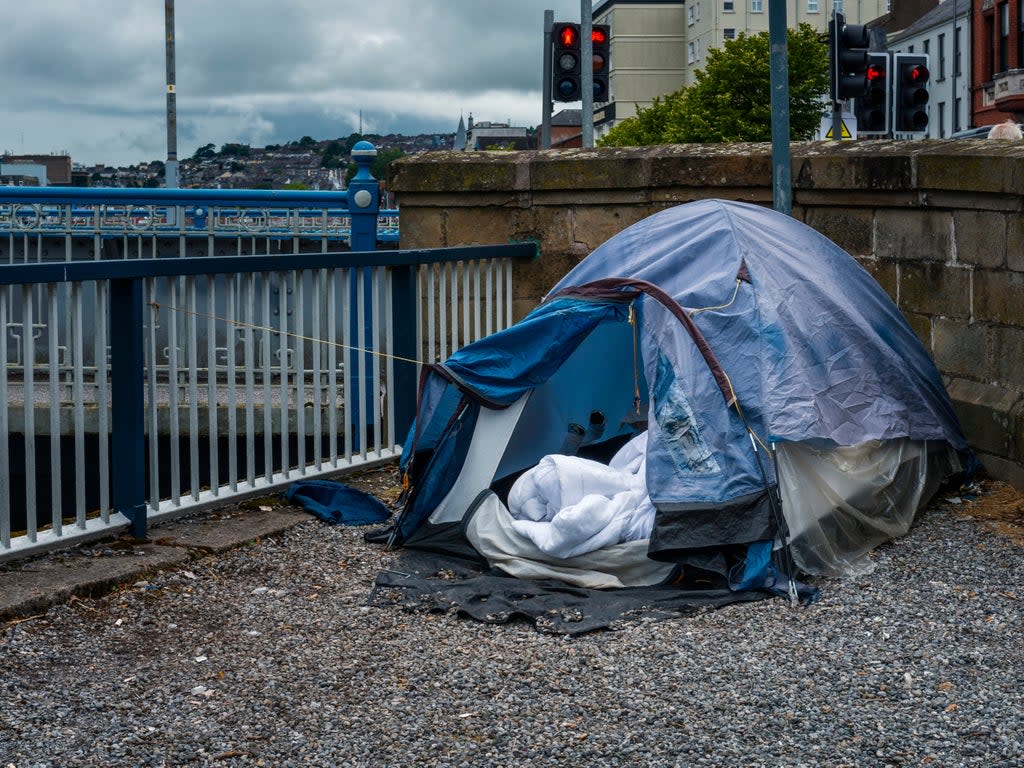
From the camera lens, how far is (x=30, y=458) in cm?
574

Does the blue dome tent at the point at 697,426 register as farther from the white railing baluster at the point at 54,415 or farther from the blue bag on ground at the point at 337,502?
the white railing baluster at the point at 54,415

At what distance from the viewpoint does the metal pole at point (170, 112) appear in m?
28.5

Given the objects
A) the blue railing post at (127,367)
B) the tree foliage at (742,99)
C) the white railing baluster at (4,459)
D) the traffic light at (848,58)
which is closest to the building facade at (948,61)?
the tree foliage at (742,99)

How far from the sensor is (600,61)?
1903cm

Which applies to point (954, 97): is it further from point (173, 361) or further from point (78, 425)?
point (78, 425)

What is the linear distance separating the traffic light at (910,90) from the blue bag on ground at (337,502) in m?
10.2

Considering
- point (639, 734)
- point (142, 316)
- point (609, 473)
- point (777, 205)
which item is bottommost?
point (639, 734)

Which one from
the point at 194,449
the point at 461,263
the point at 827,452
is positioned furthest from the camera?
the point at 461,263

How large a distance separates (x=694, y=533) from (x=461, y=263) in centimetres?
349

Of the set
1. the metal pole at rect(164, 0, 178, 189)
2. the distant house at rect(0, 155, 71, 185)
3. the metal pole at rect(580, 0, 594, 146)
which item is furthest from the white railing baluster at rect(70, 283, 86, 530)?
the distant house at rect(0, 155, 71, 185)

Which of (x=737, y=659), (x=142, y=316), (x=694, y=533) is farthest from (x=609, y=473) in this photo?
(x=142, y=316)

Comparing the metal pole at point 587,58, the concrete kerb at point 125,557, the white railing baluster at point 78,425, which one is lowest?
the concrete kerb at point 125,557

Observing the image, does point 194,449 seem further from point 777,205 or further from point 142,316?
point 777,205

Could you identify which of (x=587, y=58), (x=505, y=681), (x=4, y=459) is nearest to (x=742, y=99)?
(x=587, y=58)
